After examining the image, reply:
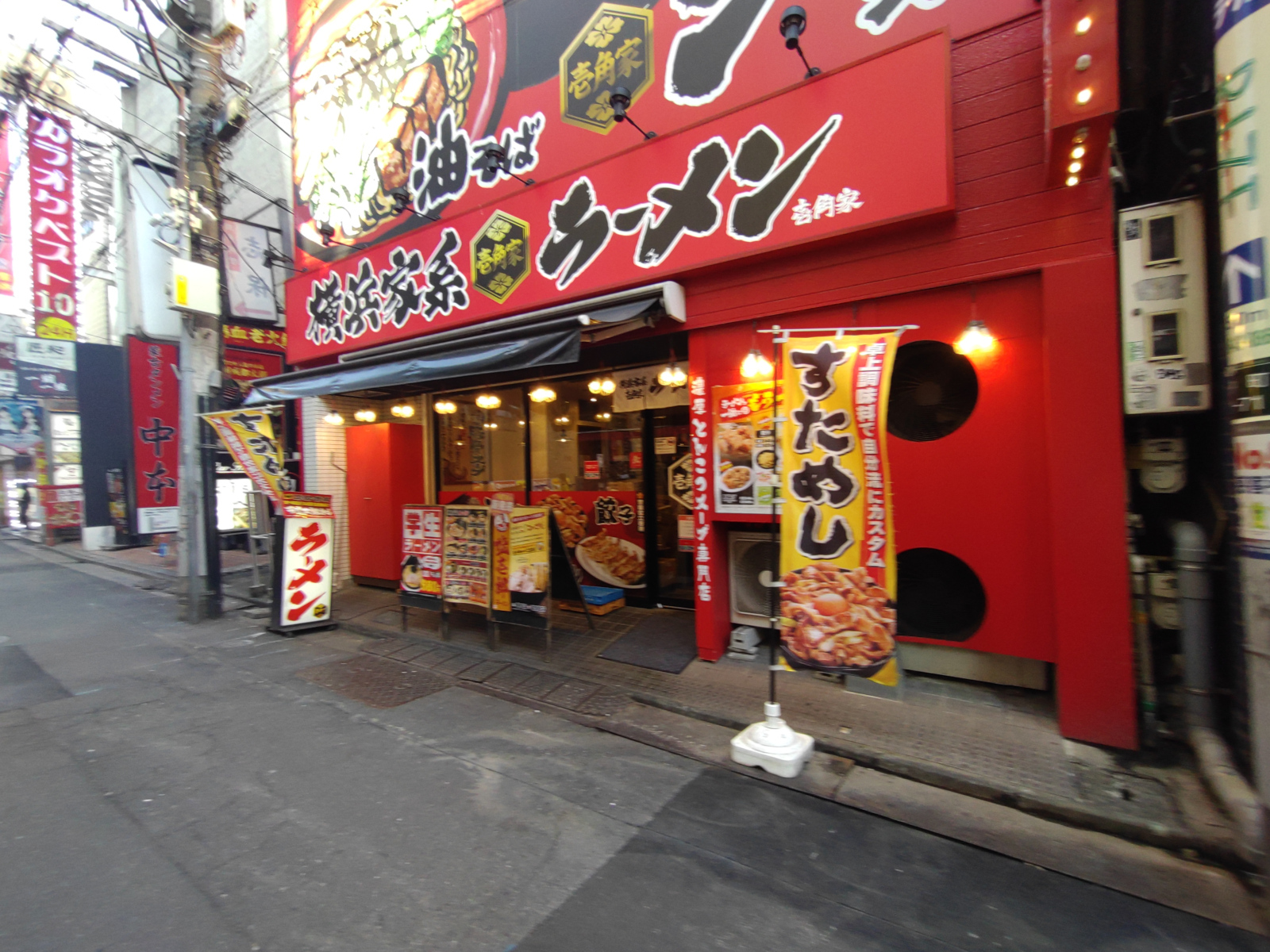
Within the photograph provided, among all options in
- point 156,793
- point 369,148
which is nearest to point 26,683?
point 156,793

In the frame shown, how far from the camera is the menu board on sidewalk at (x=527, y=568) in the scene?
6.37 metres

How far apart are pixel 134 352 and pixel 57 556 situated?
268 inches

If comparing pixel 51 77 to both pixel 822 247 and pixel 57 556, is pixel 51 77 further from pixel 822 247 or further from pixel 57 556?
pixel 822 247

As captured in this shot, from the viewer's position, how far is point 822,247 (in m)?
5.03

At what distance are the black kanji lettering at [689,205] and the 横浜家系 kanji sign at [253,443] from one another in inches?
226

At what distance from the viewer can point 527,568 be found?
21.1ft

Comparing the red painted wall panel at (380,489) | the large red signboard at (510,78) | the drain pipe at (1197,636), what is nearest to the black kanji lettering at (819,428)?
the drain pipe at (1197,636)

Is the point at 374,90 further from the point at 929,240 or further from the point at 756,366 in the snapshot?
the point at 929,240

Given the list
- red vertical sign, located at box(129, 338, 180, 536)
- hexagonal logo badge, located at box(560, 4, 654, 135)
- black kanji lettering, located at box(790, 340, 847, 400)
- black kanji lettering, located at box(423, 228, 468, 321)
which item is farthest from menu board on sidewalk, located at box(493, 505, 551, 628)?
red vertical sign, located at box(129, 338, 180, 536)

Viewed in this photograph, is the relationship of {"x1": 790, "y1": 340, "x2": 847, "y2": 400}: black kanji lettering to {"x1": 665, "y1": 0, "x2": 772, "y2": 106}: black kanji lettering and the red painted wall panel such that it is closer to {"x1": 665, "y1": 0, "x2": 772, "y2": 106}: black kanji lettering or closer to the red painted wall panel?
{"x1": 665, "y1": 0, "x2": 772, "y2": 106}: black kanji lettering

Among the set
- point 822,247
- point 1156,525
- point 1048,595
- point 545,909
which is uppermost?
point 822,247

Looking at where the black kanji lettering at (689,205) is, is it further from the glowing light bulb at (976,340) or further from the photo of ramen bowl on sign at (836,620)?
the photo of ramen bowl on sign at (836,620)

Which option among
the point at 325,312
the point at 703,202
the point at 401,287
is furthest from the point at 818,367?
the point at 325,312

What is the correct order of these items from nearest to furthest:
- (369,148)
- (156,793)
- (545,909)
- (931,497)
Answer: (545,909) → (156,793) → (931,497) → (369,148)
